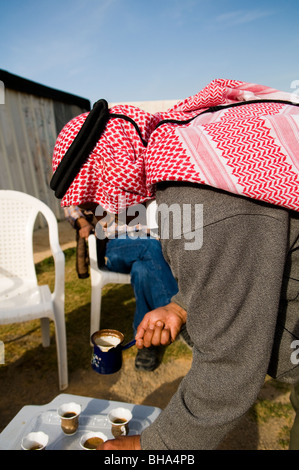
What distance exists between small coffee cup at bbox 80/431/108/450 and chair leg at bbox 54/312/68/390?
124 centimetres

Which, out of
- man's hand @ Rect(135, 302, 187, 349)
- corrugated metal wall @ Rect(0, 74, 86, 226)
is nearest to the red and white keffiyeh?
man's hand @ Rect(135, 302, 187, 349)

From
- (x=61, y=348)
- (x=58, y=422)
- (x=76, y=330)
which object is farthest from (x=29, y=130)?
(x=58, y=422)

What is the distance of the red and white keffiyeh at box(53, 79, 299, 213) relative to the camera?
90 cm

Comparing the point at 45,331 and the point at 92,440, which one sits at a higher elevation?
the point at 92,440

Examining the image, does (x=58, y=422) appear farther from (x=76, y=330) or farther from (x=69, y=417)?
(x=76, y=330)

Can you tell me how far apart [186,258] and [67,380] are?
2.30 m

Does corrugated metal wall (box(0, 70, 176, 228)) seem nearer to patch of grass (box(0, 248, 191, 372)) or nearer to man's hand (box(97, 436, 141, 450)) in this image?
patch of grass (box(0, 248, 191, 372))

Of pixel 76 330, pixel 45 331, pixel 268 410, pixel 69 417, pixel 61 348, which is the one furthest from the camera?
pixel 76 330

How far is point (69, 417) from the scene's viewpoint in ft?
4.94

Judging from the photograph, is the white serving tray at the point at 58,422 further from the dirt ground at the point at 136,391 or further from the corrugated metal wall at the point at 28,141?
the corrugated metal wall at the point at 28,141

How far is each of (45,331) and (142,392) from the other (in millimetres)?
1172

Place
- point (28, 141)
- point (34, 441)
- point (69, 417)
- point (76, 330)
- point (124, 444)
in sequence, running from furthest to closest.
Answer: point (28, 141) < point (76, 330) < point (69, 417) < point (34, 441) < point (124, 444)

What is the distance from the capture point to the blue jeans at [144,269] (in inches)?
120

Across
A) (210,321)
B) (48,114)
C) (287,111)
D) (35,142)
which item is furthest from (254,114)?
(48,114)
